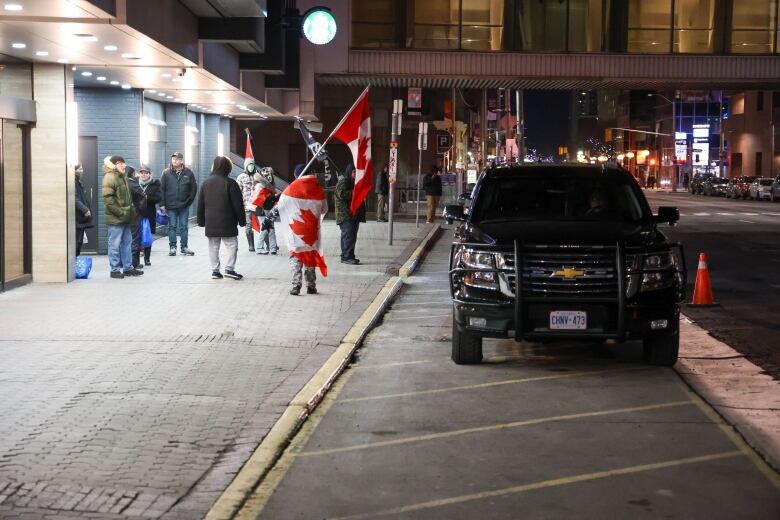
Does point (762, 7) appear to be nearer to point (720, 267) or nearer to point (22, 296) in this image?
point (720, 267)

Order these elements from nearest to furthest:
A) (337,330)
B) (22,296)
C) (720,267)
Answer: (337,330)
(22,296)
(720,267)

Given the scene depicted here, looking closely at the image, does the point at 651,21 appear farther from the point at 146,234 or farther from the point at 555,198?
the point at 555,198

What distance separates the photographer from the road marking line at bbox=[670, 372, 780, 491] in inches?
271

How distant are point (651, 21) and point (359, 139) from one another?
20460mm

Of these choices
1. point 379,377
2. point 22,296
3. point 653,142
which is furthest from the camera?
point 653,142

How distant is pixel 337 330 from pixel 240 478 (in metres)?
5.78

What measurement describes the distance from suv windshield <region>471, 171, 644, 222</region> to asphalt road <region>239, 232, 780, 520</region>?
1.44 meters

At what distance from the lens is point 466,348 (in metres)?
10.6

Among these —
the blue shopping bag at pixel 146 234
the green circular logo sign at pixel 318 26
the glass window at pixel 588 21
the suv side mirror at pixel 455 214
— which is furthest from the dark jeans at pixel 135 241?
the glass window at pixel 588 21

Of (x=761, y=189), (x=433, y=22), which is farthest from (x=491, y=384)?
(x=761, y=189)

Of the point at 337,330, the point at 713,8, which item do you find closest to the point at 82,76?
the point at 337,330

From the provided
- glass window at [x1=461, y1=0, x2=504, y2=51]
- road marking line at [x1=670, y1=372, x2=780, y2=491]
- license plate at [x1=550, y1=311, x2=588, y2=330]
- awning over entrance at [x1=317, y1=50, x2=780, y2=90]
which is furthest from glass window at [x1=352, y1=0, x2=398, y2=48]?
road marking line at [x1=670, y1=372, x2=780, y2=491]

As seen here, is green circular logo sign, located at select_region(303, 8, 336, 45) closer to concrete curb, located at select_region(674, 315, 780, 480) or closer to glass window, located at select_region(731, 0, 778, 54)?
glass window, located at select_region(731, 0, 778, 54)

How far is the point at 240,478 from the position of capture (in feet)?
21.8
